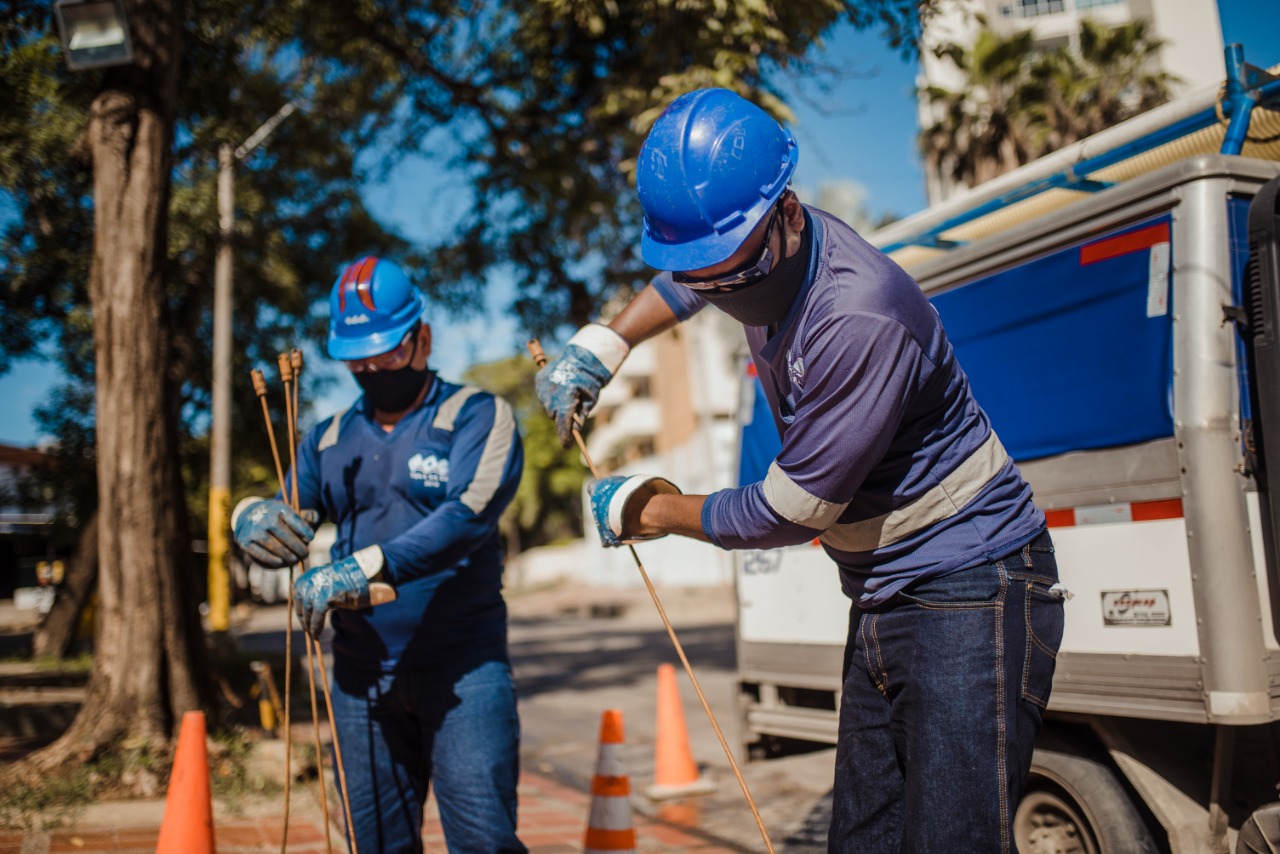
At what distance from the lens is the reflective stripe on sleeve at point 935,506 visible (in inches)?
83.4

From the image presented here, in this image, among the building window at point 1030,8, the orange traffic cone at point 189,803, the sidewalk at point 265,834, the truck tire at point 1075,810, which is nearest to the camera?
the truck tire at point 1075,810

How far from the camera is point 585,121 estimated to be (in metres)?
9.36

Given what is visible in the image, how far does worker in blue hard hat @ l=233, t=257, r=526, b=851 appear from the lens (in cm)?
299

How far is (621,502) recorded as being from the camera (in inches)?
90.4

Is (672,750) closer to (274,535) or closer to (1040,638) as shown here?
(274,535)

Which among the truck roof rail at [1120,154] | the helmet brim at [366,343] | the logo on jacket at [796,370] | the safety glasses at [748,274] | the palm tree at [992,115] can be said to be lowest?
the logo on jacket at [796,370]

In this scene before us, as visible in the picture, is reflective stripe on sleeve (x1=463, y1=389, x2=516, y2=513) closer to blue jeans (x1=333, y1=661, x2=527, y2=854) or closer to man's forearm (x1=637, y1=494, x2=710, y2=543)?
blue jeans (x1=333, y1=661, x2=527, y2=854)

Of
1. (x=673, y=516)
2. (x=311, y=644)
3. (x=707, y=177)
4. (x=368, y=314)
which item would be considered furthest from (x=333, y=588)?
(x=707, y=177)

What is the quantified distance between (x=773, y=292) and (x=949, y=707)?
2.87 ft

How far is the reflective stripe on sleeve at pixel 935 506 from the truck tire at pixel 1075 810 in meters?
1.82

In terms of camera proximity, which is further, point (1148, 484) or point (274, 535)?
point (1148, 484)

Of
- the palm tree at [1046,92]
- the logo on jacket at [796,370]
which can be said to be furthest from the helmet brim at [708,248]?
the palm tree at [1046,92]

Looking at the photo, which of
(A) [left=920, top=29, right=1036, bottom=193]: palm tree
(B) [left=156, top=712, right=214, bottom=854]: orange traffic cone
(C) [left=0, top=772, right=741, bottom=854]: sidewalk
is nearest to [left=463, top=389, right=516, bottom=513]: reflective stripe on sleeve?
(B) [left=156, top=712, right=214, bottom=854]: orange traffic cone

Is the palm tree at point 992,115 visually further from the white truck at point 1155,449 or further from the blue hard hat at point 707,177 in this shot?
the blue hard hat at point 707,177
